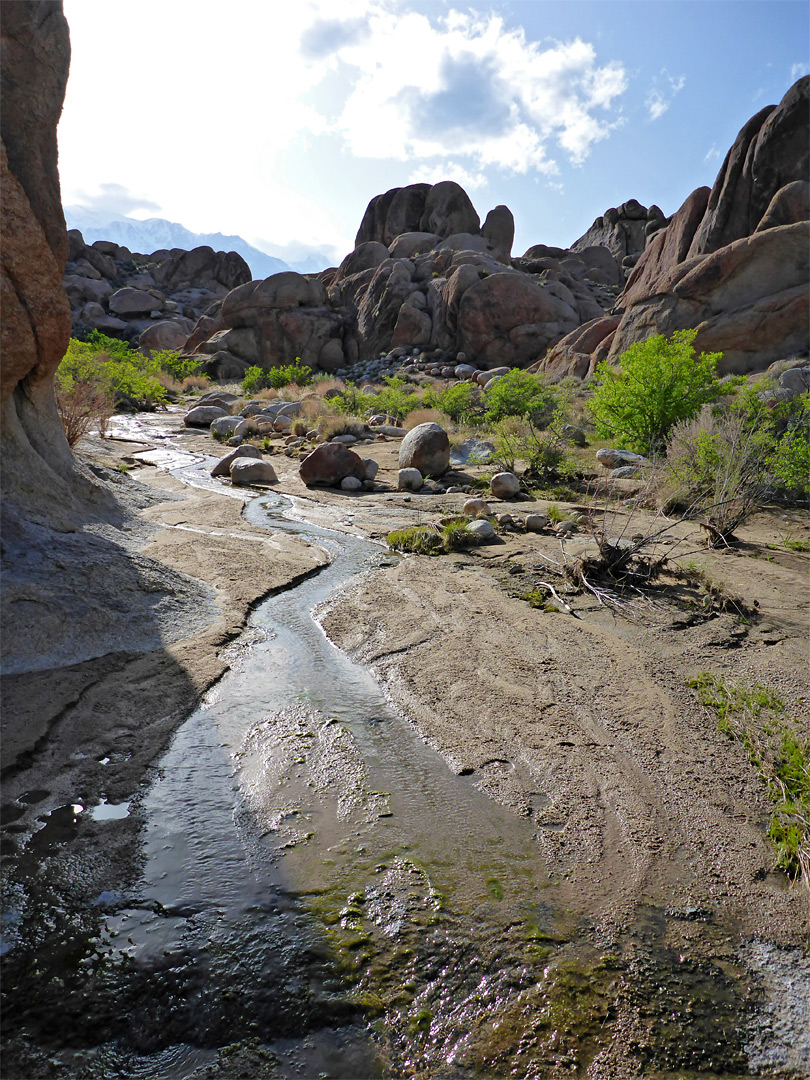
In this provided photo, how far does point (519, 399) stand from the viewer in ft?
43.6

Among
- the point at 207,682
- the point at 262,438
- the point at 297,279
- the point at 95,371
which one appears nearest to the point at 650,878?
the point at 207,682

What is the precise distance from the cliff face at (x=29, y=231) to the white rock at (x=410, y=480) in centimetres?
599

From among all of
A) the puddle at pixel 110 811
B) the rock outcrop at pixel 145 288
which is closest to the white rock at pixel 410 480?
the puddle at pixel 110 811

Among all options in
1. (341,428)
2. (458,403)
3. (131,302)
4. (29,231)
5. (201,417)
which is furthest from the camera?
(131,302)

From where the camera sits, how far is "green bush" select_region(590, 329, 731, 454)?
1030 centimetres

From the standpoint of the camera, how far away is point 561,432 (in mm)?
12352

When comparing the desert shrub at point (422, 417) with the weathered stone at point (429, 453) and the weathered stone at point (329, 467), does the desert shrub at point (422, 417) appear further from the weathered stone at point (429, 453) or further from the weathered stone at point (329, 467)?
the weathered stone at point (329, 467)

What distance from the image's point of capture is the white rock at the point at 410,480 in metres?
10.7

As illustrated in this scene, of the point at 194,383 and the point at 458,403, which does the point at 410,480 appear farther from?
the point at 194,383

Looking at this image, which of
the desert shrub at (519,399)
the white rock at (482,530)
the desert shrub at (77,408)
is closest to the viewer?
the white rock at (482,530)

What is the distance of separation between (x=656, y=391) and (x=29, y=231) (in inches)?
357

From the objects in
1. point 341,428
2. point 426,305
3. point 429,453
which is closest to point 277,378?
point 426,305

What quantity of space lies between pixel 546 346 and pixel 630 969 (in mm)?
25542

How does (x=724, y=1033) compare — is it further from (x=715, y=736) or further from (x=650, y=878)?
(x=715, y=736)
